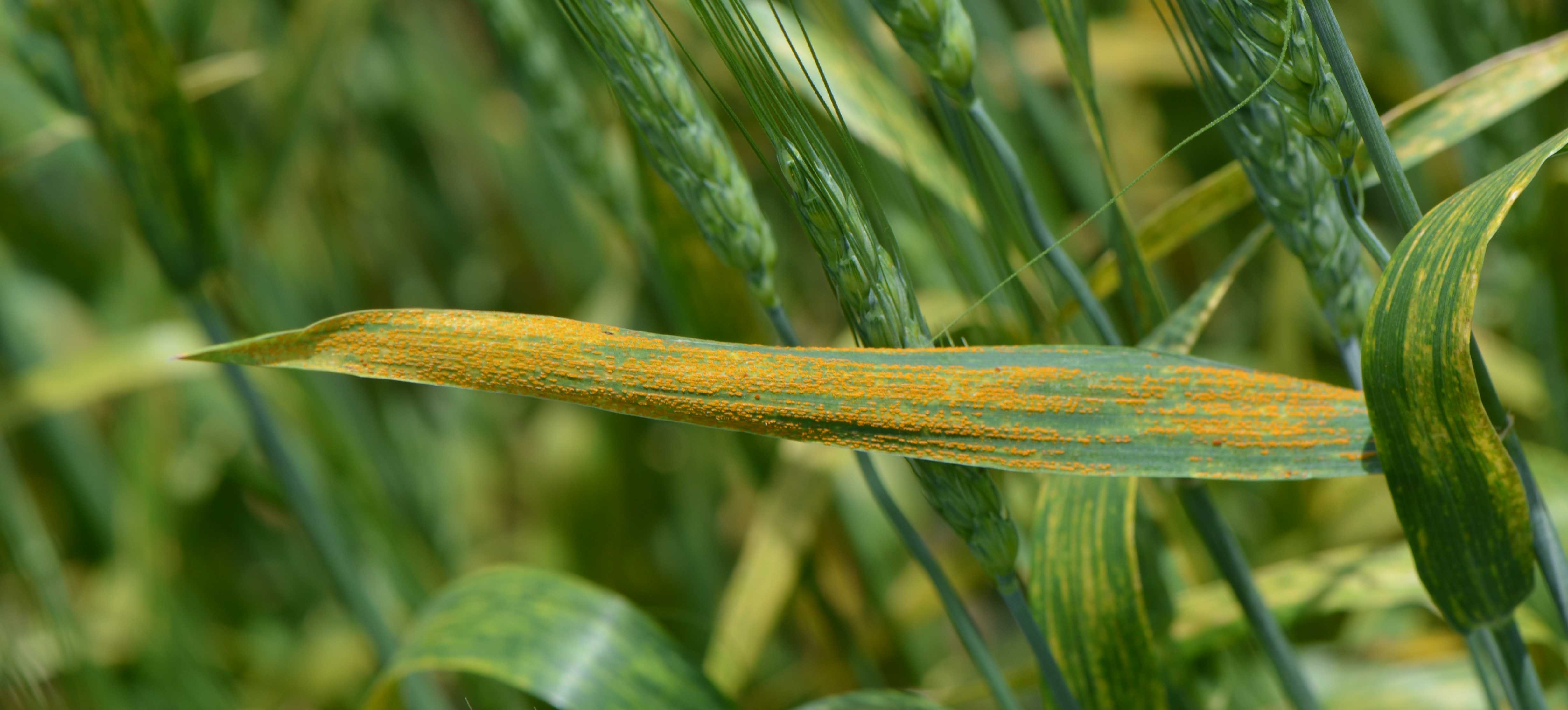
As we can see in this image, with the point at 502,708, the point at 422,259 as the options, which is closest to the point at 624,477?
the point at 502,708

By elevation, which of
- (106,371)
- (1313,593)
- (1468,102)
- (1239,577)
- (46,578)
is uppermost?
A: (106,371)

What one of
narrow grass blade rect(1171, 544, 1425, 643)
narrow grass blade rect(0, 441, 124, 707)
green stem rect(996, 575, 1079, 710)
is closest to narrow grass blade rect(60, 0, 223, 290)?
narrow grass blade rect(0, 441, 124, 707)

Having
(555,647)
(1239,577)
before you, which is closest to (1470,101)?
(1239,577)

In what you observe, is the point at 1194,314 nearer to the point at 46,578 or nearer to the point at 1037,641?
the point at 1037,641

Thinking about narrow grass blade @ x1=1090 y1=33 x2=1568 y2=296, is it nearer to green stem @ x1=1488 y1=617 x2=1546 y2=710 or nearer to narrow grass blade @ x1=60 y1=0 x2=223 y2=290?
green stem @ x1=1488 y1=617 x2=1546 y2=710

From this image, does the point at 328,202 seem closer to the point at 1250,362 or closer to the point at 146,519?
the point at 146,519

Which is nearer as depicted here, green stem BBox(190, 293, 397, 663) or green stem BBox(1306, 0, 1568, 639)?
green stem BBox(1306, 0, 1568, 639)
